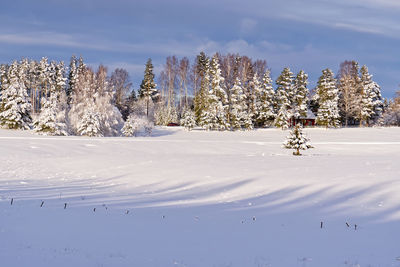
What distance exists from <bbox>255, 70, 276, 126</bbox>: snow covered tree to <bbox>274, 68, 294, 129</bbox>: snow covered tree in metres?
1.46

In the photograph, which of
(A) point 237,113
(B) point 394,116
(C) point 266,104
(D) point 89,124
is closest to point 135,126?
(D) point 89,124

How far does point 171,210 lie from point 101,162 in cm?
1230

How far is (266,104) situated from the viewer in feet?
189

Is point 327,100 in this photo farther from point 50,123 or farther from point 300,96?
point 50,123

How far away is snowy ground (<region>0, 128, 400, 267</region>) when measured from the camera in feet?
19.1

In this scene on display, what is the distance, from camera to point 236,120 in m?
53.8

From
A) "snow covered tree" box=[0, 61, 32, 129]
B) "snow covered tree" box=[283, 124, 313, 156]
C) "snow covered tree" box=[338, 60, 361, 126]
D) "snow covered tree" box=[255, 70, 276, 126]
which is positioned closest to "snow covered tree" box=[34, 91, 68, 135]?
"snow covered tree" box=[0, 61, 32, 129]

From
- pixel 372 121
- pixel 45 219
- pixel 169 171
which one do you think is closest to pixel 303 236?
pixel 45 219

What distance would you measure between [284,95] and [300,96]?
3.02m

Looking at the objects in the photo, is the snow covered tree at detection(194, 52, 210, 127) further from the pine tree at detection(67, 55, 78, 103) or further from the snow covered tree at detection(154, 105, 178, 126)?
the pine tree at detection(67, 55, 78, 103)

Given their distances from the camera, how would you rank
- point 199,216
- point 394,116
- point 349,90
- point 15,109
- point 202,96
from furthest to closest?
1. point 394,116
2. point 349,90
3. point 202,96
4. point 15,109
5. point 199,216

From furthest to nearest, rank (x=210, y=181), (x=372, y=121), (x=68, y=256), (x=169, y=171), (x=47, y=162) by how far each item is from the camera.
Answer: (x=372, y=121) < (x=47, y=162) < (x=169, y=171) < (x=210, y=181) < (x=68, y=256)

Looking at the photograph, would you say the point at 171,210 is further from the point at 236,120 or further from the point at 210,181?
the point at 236,120

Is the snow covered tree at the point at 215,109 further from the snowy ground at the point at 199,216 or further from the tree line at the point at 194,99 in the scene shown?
the snowy ground at the point at 199,216
